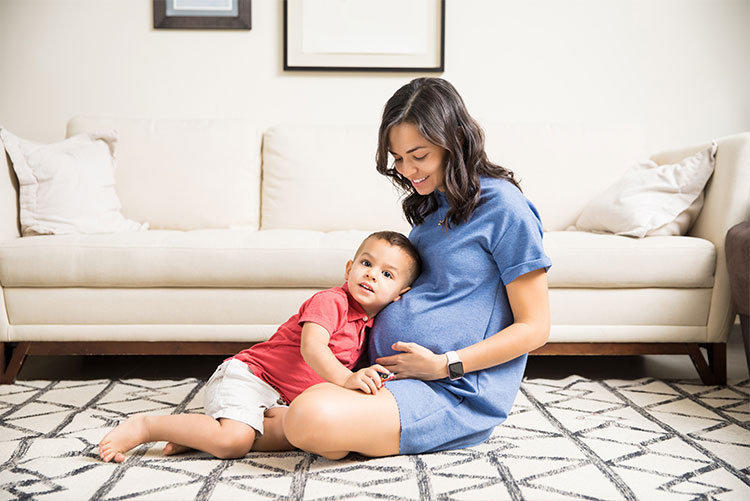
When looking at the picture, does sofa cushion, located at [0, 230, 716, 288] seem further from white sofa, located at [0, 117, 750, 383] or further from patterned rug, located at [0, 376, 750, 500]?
patterned rug, located at [0, 376, 750, 500]

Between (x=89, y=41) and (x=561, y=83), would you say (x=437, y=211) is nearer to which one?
(x=561, y=83)

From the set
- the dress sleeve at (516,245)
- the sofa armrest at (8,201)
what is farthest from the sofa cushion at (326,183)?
the dress sleeve at (516,245)

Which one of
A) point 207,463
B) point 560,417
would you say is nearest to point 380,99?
point 560,417

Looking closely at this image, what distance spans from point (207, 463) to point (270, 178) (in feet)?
5.12

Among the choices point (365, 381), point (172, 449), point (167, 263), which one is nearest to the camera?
point (365, 381)

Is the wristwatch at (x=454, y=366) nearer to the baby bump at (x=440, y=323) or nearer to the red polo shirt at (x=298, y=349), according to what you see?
the baby bump at (x=440, y=323)

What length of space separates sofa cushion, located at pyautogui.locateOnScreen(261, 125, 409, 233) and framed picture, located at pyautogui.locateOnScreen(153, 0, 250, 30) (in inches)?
24.7

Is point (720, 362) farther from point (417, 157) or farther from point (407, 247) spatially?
point (417, 157)

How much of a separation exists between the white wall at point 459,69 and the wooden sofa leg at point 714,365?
131 cm

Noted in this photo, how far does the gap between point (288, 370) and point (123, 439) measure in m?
0.35

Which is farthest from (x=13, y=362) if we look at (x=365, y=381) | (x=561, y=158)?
(x=561, y=158)

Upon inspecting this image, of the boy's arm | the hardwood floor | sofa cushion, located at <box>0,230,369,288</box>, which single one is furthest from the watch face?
the hardwood floor

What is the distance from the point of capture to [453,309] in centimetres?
128

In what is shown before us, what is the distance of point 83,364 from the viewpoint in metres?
2.24
